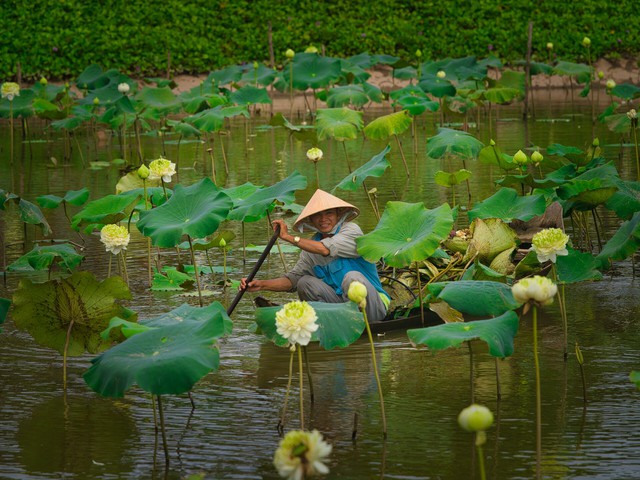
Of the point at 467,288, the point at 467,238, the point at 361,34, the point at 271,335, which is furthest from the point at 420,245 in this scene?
the point at 361,34

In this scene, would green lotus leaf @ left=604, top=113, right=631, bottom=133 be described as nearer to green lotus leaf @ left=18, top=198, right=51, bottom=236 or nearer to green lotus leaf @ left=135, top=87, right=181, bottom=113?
green lotus leaf @ left=18, top=198, right=51, bottom=236

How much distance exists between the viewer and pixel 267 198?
5.08 m

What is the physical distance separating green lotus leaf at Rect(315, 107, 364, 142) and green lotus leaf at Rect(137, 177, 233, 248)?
10.00 feet

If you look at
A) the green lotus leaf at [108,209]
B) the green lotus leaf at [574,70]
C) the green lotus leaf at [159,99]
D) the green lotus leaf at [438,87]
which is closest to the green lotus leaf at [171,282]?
the green lotus leaf at [108,209]

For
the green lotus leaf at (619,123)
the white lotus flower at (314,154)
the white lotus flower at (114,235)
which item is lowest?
the white lotus flower at (114,235)

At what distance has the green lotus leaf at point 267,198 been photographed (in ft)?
16.1

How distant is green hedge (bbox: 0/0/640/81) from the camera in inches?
619

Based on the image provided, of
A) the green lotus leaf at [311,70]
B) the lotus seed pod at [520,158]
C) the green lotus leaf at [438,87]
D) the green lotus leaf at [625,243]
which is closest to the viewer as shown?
the green lotus leaf at [625,243]

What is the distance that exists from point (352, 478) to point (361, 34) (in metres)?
13.8

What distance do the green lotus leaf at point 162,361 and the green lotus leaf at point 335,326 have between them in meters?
0.40

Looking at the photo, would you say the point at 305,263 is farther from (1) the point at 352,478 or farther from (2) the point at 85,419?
(1) the point at 352,478

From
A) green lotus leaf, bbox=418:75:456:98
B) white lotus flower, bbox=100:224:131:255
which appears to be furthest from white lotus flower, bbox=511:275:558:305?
green lotus leaf, bbox=418:75:456:98

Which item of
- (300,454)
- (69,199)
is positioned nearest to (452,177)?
(69,199)

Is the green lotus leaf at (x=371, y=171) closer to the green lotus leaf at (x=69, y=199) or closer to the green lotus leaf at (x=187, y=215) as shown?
the green lotus leaf at (x=187, y=215)
